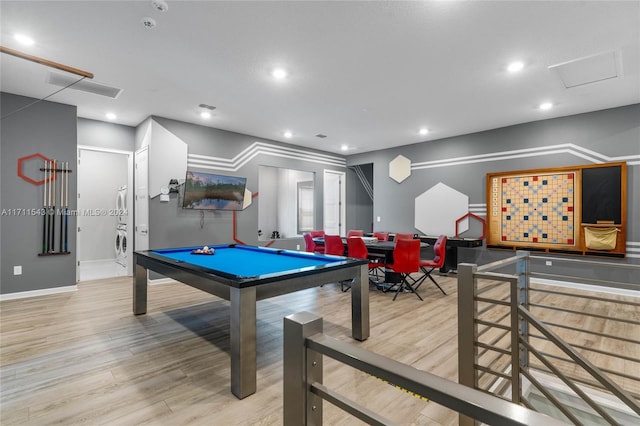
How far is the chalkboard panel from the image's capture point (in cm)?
501

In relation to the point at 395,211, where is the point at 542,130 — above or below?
above

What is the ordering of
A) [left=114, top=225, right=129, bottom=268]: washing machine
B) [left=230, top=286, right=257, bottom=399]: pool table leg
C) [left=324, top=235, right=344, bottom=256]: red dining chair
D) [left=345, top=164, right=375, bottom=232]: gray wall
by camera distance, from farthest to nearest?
[left=345, top=164, right=375, bottom=232]: gray wall
[left=114, top=225, right=129, bottom=268]: washing machine
[left=324, top=235, right=344, bottom=256]: red dining chair
[left=230, top=286, right=257, bottom=399]: pool table leg

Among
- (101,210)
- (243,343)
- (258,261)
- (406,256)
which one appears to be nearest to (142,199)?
(101,210)

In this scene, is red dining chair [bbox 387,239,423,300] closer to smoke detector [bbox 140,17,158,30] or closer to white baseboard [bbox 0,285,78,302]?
smoke detector [bbox 140,17,158,30]

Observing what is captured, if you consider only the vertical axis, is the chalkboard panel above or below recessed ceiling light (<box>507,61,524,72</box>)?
below

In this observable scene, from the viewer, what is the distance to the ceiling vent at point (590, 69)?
361cm

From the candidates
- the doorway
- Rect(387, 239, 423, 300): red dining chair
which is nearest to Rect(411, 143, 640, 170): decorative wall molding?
Rect(387, 239, 423, 300): red dining chair

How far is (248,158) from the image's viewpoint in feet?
23.2

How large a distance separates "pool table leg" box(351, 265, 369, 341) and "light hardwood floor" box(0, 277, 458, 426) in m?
0.10

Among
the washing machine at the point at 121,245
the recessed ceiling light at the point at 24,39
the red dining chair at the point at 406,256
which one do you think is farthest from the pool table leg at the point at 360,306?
the washing machine at the point at 121,245

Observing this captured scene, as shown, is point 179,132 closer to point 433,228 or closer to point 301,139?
point 301,139

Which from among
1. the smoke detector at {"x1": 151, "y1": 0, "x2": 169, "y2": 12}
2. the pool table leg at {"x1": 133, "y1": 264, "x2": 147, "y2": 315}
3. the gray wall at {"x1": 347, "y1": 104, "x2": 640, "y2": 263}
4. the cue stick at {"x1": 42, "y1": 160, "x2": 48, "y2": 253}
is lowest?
the pool table leg at {"x1": 133, "y1": 264, "x2": 147, "y2": 315}

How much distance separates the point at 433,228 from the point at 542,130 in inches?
113

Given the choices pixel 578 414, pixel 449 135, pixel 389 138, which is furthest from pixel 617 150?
pixel 578 414
